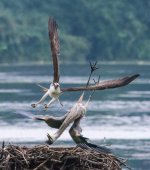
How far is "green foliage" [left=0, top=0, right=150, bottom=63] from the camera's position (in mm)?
123625

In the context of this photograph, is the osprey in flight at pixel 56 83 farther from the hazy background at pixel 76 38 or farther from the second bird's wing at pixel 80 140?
the hazy background at pixel 76 38

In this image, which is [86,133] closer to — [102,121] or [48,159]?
[102,121]

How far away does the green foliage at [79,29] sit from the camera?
123625 millimetres

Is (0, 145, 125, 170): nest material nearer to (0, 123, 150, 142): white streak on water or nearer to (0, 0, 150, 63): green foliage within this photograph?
(0, 123, 150, 142): white streak on water

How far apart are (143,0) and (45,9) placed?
42.1 ft

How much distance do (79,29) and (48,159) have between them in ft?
394

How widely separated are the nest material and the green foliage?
345 ft

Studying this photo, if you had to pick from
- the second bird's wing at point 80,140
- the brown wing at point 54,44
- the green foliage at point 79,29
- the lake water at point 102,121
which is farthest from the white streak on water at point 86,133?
the green foliage at point 79,29

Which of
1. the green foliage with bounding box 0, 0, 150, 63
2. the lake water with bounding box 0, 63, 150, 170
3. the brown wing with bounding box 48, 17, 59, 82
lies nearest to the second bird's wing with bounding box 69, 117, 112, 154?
the lake water with bounding box 0, 63, 150, 170

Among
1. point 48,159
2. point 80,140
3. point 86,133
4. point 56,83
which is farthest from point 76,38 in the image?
point 48,159

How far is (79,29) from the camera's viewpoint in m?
135

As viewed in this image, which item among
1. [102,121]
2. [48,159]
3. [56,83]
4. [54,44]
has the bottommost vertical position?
[48,159]

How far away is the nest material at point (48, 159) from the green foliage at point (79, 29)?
345 ft

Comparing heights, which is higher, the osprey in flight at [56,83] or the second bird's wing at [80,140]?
the osprey in flight at [56,83]
